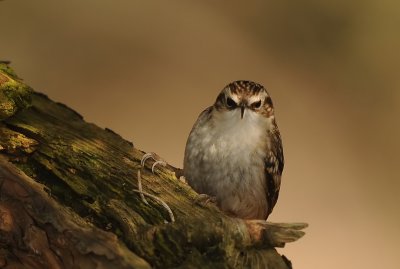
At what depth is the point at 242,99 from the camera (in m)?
2.60

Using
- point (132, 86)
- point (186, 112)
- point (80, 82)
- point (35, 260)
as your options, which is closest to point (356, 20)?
point (186, 112)

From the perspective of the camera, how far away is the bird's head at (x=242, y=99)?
8.50 feet

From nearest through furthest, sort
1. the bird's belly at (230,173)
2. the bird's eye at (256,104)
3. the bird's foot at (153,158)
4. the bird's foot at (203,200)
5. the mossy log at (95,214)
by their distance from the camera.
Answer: the mossy log at (95,214)
the bird's foot at (203,200)
the bird's foot at (153,158)
the bird's belly at (230,173)
the bird's eye at (256,104)

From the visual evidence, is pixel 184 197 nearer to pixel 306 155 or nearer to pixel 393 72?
pixel 306 155

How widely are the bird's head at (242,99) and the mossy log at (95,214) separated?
0.41 metres

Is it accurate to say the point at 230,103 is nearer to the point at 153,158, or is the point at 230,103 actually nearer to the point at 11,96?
the point at 153,158

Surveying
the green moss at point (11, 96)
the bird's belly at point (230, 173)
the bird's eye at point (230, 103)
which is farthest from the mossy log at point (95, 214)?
the bird's eye at point (230, 103)

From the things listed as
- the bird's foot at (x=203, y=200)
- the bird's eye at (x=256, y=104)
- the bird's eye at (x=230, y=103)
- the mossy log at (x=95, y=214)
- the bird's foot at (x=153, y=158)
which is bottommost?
the mossy log at (x=95, y=214)

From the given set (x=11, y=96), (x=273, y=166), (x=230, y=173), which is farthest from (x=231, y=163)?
(x=11, y=96)

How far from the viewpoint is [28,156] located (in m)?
2.20

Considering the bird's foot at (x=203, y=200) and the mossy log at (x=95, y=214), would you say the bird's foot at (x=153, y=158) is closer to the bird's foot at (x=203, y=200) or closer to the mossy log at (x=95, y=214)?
the mossy log at (x=95, y=214)

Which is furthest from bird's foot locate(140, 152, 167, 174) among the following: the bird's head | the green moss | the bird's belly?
the green moss

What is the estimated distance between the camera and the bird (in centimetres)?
252

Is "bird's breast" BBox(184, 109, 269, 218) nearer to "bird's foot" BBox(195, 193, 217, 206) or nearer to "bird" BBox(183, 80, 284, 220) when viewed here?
"bird" BBox(183, 80, 284, 220)
